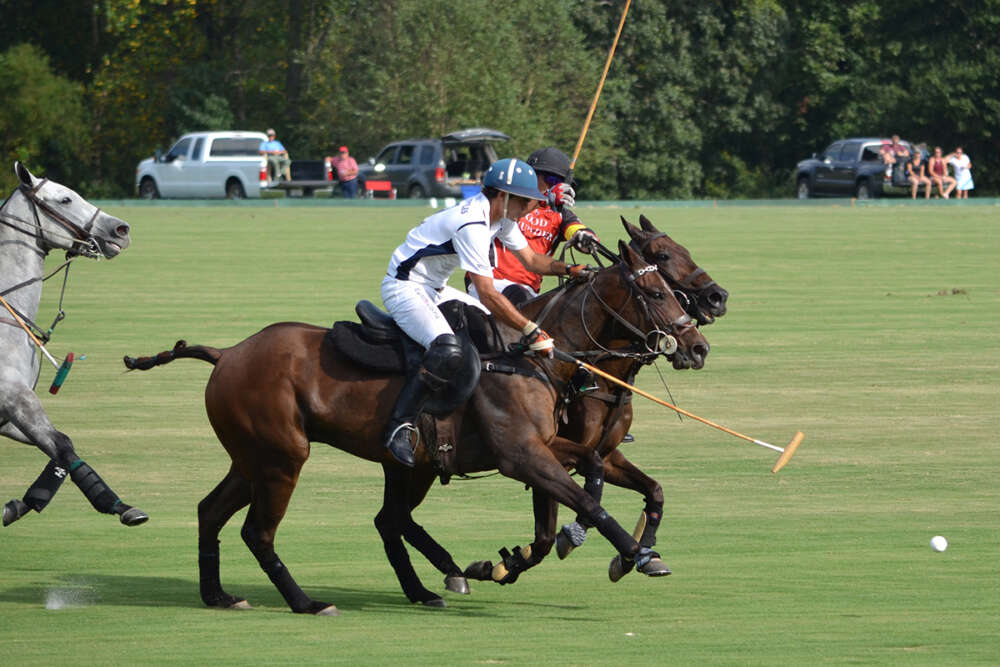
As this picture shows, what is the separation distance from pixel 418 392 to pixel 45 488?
7.18ft

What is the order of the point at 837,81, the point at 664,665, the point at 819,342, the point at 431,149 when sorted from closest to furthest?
the point at 664,665 < the point at 819,342 < the point at 431,149 < the point at 837,81

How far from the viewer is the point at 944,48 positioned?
192 ft

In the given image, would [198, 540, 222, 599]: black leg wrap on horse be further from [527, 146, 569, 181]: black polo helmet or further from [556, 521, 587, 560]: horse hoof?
[527, 146, 569, 181]: black polo helmet

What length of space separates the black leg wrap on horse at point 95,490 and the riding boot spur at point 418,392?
1.55 meters

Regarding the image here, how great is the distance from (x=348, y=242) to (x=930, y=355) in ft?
55.9

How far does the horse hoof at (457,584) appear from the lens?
9056 mm

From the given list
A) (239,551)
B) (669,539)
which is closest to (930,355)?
(669,539)

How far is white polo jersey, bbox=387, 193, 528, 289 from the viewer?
27.7ft

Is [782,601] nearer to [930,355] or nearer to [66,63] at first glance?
[930,355]

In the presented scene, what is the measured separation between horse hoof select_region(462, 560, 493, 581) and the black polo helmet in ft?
7.89

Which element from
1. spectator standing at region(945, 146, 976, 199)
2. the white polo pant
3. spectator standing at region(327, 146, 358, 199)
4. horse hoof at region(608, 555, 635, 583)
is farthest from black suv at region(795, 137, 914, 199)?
the white polo pant

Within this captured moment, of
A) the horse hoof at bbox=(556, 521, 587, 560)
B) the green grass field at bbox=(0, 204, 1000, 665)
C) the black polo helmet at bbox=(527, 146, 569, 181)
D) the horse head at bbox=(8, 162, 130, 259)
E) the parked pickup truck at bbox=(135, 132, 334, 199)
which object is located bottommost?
the parked pickup truck at bbox=(135, 132, 334, 199)

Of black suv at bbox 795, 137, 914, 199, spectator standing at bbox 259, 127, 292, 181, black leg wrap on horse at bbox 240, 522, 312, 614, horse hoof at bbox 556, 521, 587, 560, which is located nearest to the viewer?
black leg wrap on horse at bbox 240, 522, 312, 614

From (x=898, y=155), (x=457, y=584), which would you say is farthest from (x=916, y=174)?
(x=457, y=584)
